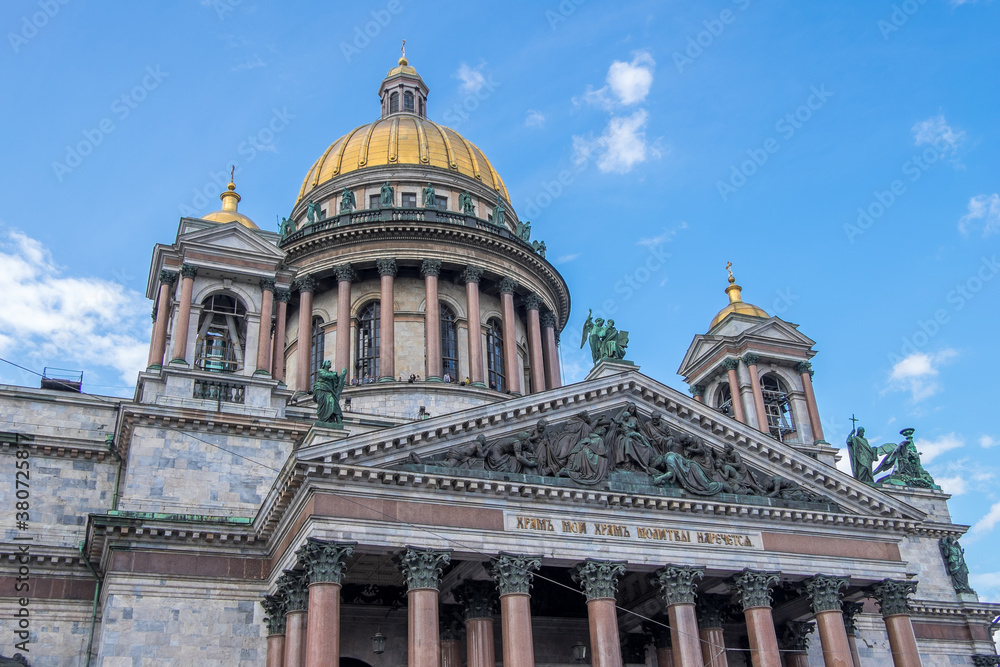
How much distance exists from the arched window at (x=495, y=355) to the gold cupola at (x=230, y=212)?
1251cm

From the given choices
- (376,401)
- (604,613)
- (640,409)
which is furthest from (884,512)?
(376,401)

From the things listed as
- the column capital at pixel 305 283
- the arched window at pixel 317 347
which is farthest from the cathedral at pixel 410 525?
the column capital at pixel 305 283

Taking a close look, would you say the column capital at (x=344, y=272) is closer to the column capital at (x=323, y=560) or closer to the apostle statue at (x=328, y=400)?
the apostle statue at (x=328, y=400)

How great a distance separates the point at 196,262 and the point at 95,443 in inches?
256

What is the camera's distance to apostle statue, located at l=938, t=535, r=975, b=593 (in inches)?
1459

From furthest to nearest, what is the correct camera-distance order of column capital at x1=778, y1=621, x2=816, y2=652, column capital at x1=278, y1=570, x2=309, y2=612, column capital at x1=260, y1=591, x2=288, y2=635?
column capital at x1=778, y1=621, x2=816, y2=652 → column capital at x1=260, y1=591, x2=288, y2=635 → column capital at x1=278, y1=570, x2=309, y2=612

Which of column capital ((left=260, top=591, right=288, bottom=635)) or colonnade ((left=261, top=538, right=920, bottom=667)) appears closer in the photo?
colonnade ((left=261, top=538, right=920, bottom=667))

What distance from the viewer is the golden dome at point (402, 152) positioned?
46.5 m

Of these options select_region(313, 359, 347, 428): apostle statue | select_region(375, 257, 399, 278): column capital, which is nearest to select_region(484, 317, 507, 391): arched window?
select_region(375, 257, 399, 278): column capital

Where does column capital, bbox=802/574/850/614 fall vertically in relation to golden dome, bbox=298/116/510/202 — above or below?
below

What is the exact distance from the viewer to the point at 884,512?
95.3 ft

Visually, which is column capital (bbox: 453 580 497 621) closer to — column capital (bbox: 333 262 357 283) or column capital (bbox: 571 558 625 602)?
column capital (bbox: 571 558 625 602)

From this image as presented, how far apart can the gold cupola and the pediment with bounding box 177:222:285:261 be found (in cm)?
63

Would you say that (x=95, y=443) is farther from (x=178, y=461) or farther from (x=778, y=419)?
(x=778, y=419)
